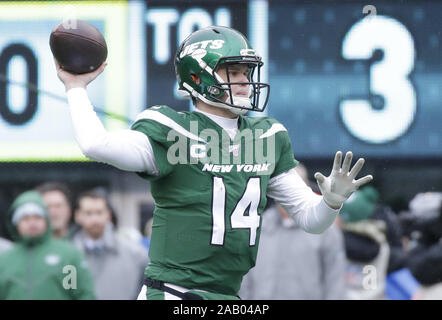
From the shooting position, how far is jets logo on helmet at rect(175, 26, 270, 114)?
2.83 meters

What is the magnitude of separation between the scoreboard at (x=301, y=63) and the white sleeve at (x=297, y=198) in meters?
3.12

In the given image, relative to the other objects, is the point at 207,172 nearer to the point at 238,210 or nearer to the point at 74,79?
the point at 238,210

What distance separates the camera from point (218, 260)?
2.75m

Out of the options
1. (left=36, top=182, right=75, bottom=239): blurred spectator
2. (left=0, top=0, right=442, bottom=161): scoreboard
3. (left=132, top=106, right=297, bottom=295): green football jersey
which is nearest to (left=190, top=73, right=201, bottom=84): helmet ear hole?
(left=132, top=106, right=297, bottom=295): green football jersey

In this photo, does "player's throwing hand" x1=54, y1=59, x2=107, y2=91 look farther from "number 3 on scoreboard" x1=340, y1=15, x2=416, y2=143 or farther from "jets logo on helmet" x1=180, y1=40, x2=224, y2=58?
"number 3 on scoreboard" x1=340, y1=15, x2=416, y2=143

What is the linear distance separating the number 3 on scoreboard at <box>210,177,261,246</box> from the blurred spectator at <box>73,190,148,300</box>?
7.03 ft

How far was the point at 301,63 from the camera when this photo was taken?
→ 625cm

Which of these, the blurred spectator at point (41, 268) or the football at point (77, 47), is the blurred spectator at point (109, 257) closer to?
the blurred spectator at point (41, 268)

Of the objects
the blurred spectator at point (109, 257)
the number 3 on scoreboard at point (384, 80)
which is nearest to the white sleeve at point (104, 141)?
the blurred spectator at point (109, 257)

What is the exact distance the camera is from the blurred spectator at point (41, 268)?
13.7ft

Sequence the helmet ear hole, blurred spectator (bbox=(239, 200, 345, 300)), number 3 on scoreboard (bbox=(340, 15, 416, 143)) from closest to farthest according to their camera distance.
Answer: the helmet ear hole < blurred spectator (bbox=(239, 200, 345, 300)) < number 3 on scoreboard (bbox=(340, 15, 416, 143))

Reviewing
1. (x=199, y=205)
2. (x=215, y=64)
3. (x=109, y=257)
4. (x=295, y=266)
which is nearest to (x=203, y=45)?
(x=215, y=64)

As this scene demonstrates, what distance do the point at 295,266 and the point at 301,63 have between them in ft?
6.41
